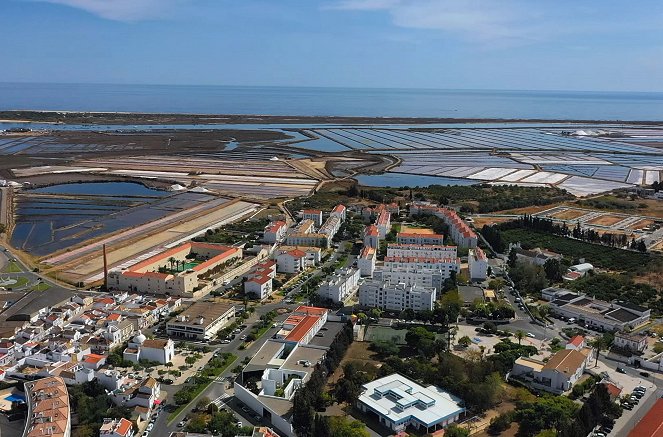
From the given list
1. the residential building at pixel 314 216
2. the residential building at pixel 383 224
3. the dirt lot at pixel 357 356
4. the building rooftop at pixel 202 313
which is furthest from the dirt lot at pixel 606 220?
the building rooftop at pixel 202 313

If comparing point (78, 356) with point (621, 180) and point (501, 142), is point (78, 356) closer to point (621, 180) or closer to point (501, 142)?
point (621, 180)

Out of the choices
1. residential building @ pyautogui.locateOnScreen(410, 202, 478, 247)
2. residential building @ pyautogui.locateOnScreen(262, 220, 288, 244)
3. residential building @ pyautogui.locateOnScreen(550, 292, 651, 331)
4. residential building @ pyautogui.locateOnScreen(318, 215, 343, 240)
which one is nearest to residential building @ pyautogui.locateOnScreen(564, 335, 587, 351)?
residential building @ pyautogui.locateOnScreen(550, 292, 651, 331)

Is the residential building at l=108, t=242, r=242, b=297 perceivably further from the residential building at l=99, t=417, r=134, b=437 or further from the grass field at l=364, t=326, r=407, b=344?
the residential building at l=99, t=417, r=134, b=437

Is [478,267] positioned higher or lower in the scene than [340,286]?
higher

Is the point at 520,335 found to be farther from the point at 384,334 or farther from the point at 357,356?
the point at 357,356

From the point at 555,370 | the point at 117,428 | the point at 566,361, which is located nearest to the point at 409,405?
the point at 555,370

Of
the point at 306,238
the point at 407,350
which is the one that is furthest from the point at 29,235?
the point at 407,350
